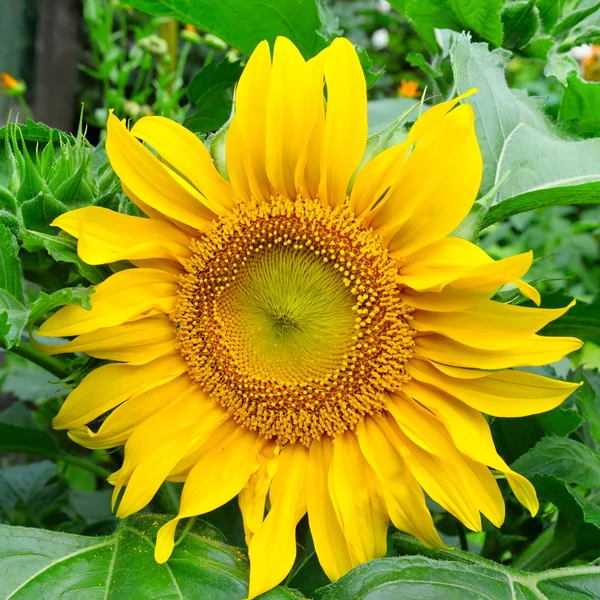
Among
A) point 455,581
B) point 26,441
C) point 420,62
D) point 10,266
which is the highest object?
point 420,62

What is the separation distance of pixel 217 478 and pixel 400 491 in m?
0.19

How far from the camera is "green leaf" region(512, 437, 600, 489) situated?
79 centimetres

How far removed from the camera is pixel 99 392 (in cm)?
76

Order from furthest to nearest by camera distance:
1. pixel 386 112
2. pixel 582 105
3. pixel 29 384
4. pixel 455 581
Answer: pixel 29 384 → pixel 386 112 → pixel 582 105 → pixel 455 581

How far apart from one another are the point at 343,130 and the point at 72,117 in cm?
276

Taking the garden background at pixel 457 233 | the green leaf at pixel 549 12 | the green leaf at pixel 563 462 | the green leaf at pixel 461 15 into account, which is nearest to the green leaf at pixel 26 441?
the garden background at pixel 457 233

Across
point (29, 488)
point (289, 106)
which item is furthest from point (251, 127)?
point (29, 488)

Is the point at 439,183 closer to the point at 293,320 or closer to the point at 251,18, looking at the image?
the point at 293,320

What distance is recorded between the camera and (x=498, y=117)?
2.72 feet

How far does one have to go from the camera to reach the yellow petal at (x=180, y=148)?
75 cm

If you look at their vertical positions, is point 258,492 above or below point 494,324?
below

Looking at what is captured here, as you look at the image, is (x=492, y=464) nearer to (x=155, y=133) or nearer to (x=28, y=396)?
(x=155, y=133)

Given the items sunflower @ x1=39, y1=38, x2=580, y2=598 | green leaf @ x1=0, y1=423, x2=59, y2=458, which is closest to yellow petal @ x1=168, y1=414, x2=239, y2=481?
sunflower @ x1=39, y1=38, x2=580, y2=598

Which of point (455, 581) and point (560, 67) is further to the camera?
point (560, 67)
